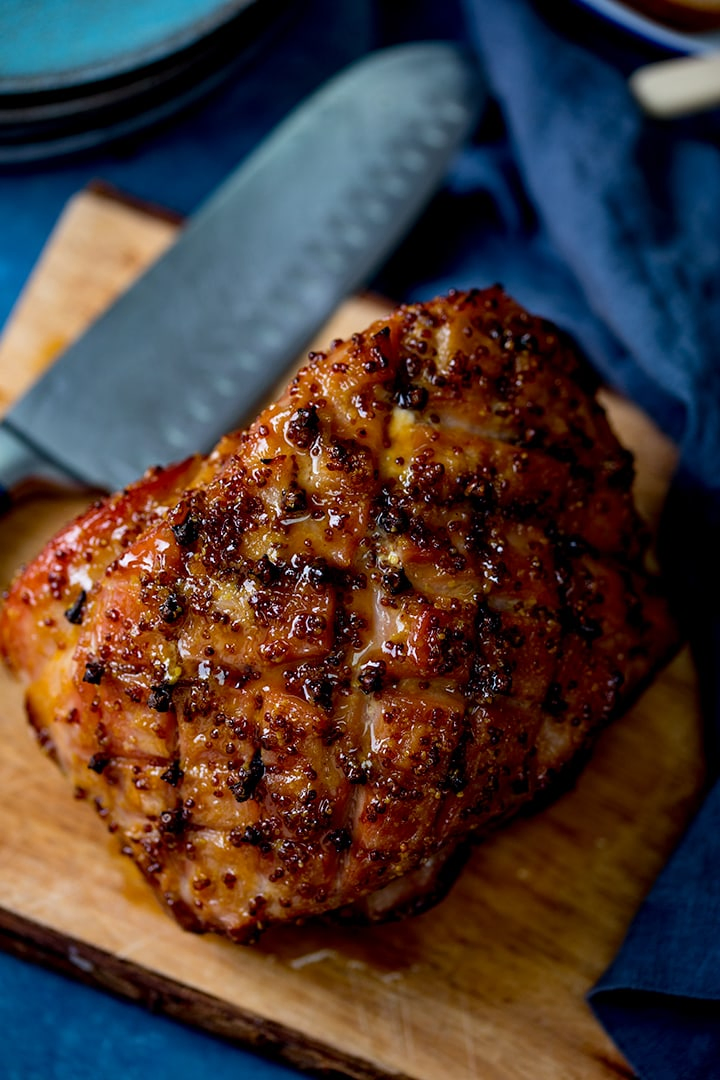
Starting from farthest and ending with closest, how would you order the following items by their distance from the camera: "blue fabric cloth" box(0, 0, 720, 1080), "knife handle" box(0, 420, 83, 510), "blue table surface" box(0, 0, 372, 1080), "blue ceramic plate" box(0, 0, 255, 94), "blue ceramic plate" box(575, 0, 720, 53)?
"blue table surface" box(0, 0, 372, 1080) → "blue ceramic plate" box(575, 0, 720, 53) → "blue ceramic plate" box(0, 0, 255, 94) → "knife handle" box(0, 420, 83, 510) → "blue fabric cloth" box(0, 0, 720, 1080)

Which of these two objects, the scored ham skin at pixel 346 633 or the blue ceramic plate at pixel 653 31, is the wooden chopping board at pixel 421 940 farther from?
the blue ceramic plate at pixel 653 31

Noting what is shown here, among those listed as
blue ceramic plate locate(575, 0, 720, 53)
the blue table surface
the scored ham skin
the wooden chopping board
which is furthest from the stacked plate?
the wooden chopping board

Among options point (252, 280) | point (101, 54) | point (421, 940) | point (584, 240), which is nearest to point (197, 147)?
point (101, 54)

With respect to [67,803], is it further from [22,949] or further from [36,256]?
[36,256]

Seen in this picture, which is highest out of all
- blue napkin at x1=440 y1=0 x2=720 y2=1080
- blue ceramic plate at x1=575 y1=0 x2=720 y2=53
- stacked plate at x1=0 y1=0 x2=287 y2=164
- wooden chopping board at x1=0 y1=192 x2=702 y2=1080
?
stacked plate at x1=0 y1=0 x2=287 y2=164

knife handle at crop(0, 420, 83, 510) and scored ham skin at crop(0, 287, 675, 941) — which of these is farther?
knife handle at crop(0, 420, 83, 510)

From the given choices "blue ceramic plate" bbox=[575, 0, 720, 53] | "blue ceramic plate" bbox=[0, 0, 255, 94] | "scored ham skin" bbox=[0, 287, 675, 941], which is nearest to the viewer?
"scored ham skin" bbox=[0, 287, 675, 941]

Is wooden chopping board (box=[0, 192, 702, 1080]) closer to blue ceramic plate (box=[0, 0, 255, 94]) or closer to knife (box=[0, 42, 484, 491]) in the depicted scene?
knife (box=[0, 42, 484, 491])
